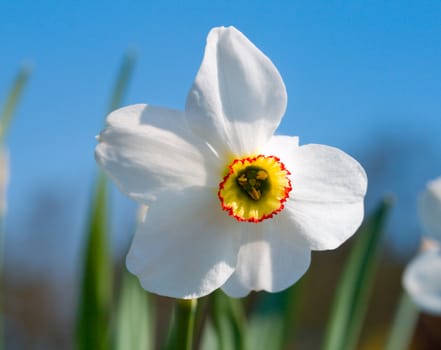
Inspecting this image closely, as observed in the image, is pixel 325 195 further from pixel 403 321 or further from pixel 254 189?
pixel 403 321

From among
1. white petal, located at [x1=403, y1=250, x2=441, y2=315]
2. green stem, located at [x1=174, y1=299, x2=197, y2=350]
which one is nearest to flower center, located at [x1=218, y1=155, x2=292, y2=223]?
green stem, located at [x1=174, y1=299, x2=197, y2=350]

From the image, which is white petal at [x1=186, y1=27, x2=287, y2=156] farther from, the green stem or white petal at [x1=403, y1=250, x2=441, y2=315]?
white petal at [x1=403, y1=250, x2=441, y2=315]

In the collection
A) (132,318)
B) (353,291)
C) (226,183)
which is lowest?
(132,318)

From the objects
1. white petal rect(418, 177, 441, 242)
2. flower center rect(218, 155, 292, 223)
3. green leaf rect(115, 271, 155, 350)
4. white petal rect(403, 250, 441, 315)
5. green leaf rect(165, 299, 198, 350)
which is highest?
white petal rect(418, 177, 441, 242)

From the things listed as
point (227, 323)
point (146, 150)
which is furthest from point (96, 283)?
point (146, 150)

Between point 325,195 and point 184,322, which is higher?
point 325,195

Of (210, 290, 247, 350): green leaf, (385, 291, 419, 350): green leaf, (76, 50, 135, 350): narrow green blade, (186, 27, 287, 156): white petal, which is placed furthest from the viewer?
(385, 291, 419, 350): green leaf

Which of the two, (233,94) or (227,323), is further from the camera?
(227,323)
